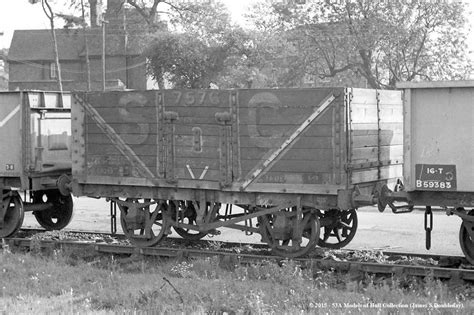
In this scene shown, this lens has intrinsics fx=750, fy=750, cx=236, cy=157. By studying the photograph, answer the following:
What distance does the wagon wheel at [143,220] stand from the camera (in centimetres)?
1143

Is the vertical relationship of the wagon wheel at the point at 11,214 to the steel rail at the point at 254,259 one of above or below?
above

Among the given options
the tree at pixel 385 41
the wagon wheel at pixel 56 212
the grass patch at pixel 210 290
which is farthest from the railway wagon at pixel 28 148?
the tree at pixel 385 41

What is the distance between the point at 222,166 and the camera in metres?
10.7

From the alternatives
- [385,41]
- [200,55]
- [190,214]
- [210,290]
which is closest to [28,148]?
[190,214]

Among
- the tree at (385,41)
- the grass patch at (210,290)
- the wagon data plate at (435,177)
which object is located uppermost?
the tree at (385,41)

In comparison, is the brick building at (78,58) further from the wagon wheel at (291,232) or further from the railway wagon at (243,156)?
the wagon wheel at (291,232)

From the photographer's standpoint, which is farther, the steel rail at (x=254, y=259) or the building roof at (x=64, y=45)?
the building roof at (x=64, y=45)

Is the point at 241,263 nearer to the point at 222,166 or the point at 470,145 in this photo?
the point at 222,166

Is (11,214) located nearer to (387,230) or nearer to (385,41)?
(387,230)

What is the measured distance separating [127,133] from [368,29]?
1257 inches

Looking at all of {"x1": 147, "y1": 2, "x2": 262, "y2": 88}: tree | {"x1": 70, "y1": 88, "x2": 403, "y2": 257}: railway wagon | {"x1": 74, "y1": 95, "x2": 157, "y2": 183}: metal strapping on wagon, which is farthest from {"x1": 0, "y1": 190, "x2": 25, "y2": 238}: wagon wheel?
{"x1": 147, "y1": 2, "x2": 262, "y2": 88}: tree

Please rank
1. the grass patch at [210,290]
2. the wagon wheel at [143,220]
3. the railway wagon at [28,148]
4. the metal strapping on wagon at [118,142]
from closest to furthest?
1. the grass patch at [210,290]
2. the metal strapping on wagon at [118,142]
3. the wagon wheel at [143,220]
4. the railway wagon at [28,148]

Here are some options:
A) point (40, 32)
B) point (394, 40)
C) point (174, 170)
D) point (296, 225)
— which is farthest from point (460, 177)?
point (40, 32)

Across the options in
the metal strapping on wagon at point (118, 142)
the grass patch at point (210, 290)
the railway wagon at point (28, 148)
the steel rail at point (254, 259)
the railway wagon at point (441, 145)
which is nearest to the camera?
the grass patch at point (210, 290)
